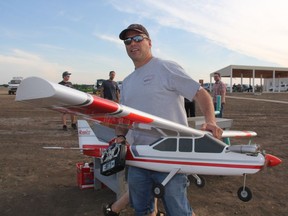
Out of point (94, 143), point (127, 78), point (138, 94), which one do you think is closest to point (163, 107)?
point (138, 94)

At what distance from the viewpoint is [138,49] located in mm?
2672

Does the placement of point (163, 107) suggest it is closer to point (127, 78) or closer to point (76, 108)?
point (127, 78)

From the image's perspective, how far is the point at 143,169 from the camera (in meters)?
2.81

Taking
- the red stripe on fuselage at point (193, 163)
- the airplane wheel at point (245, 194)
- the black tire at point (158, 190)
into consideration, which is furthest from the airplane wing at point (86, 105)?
the airplane wheel at point (245, 194)

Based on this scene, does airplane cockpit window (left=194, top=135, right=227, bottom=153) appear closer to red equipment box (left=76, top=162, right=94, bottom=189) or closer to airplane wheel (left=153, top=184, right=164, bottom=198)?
airplane wheel (left=153, top=184, right=164, bottom=198)

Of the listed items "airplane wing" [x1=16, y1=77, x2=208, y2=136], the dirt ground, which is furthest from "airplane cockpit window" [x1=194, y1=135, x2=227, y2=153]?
the dirt ground

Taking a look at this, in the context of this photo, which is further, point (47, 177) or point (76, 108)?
point (47, 177)

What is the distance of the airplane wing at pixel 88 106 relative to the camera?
67.5 inches

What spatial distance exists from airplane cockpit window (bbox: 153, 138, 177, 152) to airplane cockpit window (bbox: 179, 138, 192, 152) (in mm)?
58

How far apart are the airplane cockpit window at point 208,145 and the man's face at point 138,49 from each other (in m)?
0.97

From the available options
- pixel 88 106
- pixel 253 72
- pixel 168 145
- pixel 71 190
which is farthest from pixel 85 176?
pixel 253 72

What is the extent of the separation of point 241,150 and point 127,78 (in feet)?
4.50

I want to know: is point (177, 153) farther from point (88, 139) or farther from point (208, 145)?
point (88, 139)

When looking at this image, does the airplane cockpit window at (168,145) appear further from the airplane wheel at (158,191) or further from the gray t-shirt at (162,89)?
the airplane wheel at (158,191)
